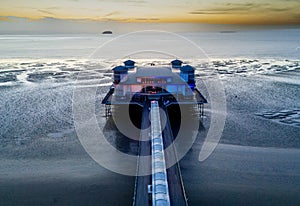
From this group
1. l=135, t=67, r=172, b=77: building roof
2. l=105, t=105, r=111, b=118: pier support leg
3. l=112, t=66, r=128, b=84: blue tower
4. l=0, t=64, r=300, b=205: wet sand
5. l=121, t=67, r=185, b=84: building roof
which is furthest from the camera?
l=112, t=66, r=128, b=84: blue tower

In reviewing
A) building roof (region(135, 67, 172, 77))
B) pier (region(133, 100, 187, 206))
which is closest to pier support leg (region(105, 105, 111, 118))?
building roof (region(135, 67, 172, 77))

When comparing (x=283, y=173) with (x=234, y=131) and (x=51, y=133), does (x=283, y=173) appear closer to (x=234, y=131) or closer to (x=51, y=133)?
(x=234, y=131)

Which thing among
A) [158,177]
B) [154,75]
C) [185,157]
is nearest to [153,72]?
[154,75]

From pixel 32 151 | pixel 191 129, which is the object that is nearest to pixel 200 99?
pixel 191 129

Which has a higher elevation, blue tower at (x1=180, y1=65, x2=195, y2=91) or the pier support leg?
blue tower at (x1=180, y1=65, x2=195, y2=91)

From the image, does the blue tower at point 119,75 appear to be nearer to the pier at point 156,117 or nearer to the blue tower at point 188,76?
the pier at point 156,117

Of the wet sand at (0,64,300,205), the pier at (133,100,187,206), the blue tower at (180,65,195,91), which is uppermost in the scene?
the blue tower at (180,65,195,91)

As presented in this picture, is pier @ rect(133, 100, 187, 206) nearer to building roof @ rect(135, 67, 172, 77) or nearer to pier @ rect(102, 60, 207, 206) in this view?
pier @ rect(102, 60, 207, 206)

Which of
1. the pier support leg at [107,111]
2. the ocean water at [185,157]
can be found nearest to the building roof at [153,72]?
the pier support leg at [107,111]

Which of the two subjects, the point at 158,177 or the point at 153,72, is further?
the point at 153,72

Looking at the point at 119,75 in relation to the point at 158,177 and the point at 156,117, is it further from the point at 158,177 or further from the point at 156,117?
the point at 158,177

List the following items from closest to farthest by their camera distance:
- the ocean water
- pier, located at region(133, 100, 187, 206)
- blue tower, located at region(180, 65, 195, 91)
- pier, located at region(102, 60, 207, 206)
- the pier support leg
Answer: pier, located at region(133, 100, 187, 206), pier, located at region(102, 60, 207, 206), the ocean water, the pier support leg, blue tower, located at region(180, 65, 195, 91)
